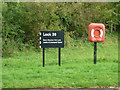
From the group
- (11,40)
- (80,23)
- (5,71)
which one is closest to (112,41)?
(80,23)

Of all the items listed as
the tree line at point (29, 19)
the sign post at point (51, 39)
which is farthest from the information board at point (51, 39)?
the tree line at point (29, 19)

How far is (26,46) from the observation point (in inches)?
611

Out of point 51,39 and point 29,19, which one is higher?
point 29,19

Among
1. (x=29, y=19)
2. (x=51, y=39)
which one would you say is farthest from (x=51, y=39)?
(x=29, y=19)

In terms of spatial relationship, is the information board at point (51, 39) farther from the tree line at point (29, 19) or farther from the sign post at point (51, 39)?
the tree line at point (29, 19)

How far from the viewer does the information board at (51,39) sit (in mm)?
9941

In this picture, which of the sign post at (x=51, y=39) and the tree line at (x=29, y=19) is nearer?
the sign post at (x=51, y=39)

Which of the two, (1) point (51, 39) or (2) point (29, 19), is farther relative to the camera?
(2) point (29, 19)

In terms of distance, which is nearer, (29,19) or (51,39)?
(51,39)

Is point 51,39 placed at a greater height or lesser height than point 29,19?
lesser

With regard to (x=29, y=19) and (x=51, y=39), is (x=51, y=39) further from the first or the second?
(x=29, y=19)

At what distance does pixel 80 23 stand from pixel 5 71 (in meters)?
10.4

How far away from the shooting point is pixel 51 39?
1002cm

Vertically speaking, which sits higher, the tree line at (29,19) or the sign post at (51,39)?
the tree line at (29,19)
